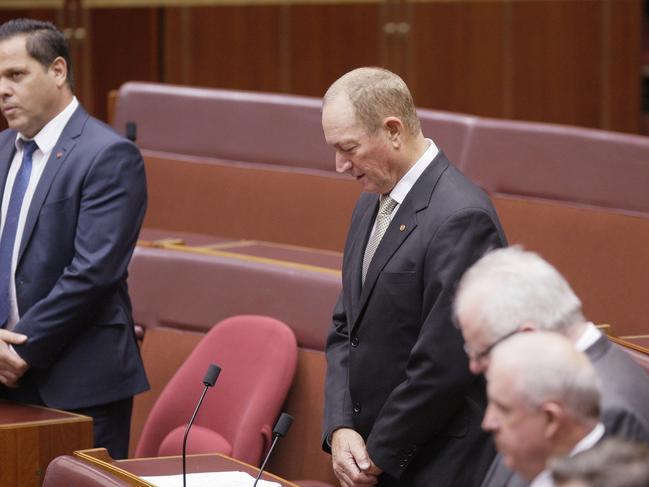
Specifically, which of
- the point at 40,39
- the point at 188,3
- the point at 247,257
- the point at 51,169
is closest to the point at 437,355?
the point at 51,169

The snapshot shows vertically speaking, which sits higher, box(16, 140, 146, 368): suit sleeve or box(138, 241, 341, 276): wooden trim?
box(16, 140, 146, 368): suit sleeve

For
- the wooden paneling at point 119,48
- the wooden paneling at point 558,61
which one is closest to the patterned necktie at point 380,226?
the wooden paneling at point 558,61

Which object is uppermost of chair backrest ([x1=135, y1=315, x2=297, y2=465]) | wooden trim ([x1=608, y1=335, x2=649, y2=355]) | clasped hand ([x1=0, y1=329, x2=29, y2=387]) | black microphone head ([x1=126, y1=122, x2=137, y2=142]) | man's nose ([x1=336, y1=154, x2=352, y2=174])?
man's nose ([x1=336, y1=154, x2=352, y2=174])

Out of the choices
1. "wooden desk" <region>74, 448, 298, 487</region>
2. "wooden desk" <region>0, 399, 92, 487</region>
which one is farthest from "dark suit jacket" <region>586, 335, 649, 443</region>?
"wooden desk" <region>0, 399, 92, 487</region>

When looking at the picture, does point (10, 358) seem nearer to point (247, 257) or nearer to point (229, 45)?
point (247, 257)

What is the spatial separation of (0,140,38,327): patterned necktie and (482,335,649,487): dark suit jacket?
927 mm

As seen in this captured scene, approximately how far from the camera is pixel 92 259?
1.77 meters

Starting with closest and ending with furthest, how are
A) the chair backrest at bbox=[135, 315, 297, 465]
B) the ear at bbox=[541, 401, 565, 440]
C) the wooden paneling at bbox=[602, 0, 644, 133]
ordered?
the ear at bbox=[541, 401, 565, 440] < the chair backrest at bbox=[135, 315, 297, 465] < the wooden paneling at bbox=[602, 0, 644, 133]

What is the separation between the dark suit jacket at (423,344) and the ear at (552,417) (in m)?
0.47

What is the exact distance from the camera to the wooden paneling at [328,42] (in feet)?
12.3

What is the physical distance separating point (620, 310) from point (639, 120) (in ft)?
5.15

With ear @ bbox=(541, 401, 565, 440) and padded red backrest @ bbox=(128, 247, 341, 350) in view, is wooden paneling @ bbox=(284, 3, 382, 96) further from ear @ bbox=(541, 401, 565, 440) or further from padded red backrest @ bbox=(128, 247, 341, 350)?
ear @ bbox=(541, 401, 565, 440)

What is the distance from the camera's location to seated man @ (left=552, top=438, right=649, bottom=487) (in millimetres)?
739

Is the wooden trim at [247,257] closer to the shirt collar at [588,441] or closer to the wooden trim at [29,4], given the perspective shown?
the shirt collar at [588,441]
